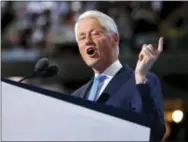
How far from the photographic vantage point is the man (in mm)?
2008

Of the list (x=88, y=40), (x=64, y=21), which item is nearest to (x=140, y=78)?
Answer: (x=88, y=40)

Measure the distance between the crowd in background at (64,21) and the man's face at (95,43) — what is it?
0.13 metres

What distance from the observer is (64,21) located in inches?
92.3

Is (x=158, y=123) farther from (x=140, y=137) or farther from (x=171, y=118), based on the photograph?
(x=171, y=118)

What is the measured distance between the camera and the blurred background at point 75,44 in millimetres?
2193

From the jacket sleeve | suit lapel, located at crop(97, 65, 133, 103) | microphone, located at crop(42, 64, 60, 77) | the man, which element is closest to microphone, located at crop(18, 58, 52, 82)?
microphone, located at crop(42, 64, 60, 77)

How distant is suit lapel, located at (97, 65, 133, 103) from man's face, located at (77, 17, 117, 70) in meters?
0.06

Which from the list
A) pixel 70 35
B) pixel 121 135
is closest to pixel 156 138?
pixel 121 135

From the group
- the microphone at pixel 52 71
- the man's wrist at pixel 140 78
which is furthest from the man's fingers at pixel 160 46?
the microphone at pixel 52 71

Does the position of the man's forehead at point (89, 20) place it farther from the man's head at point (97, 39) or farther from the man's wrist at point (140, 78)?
the man's wrist at point (140, 78)

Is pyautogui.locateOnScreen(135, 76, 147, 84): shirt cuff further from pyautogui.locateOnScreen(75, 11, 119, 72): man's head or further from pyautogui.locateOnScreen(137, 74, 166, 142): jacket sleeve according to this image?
pyautogui.locateOnScreen(75, 11, 119, 72): man's head

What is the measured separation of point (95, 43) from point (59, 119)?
0.30 metres

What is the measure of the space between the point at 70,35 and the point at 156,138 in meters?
0.51

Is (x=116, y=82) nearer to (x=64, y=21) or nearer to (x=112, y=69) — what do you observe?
(x=112, y=69)
